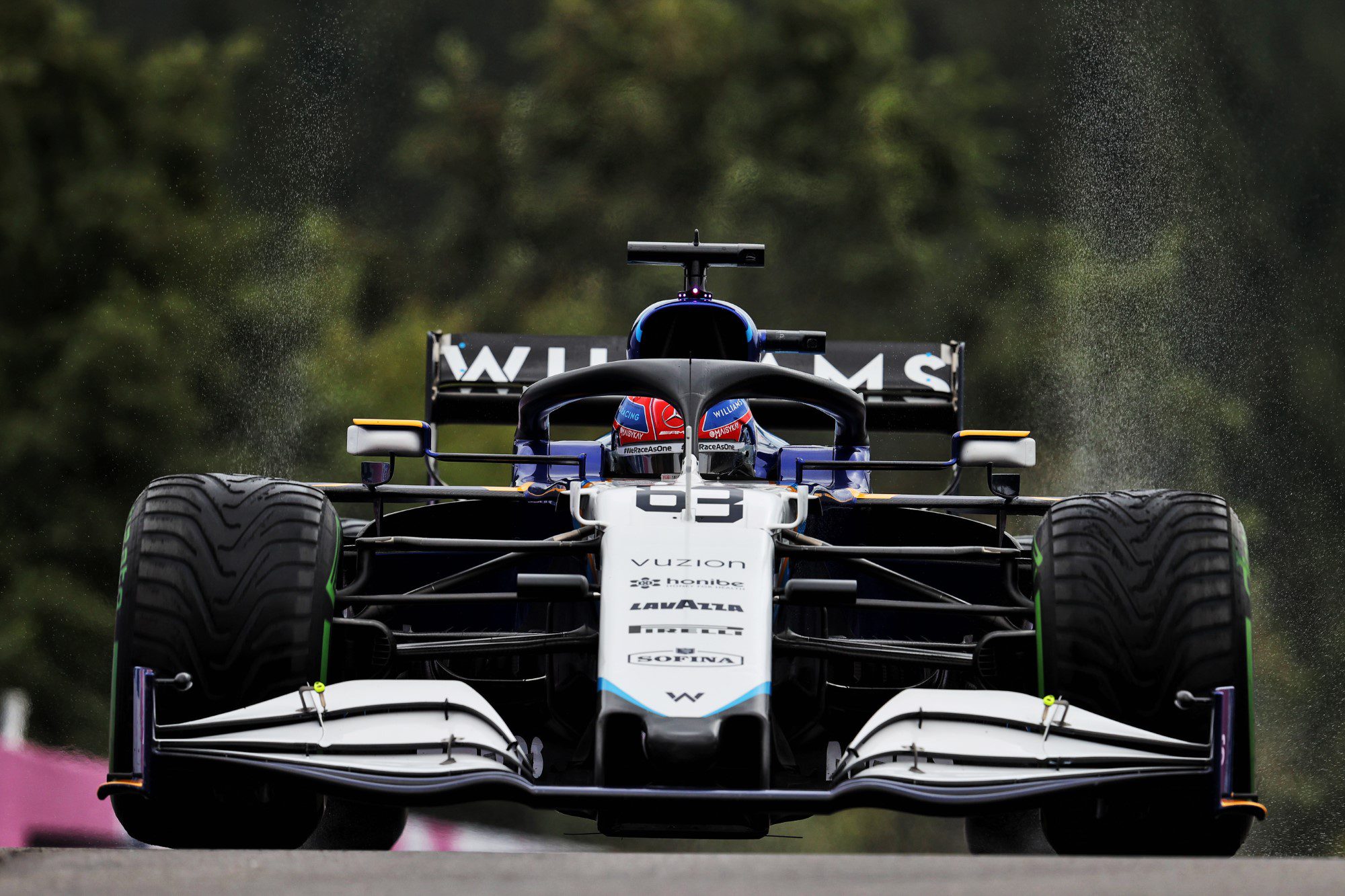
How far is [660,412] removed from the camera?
648 cm

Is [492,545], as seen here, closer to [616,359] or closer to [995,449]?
[995,449]

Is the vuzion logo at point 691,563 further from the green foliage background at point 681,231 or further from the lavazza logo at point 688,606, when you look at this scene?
the green foliage background at point 681,231

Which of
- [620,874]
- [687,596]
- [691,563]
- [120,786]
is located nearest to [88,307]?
[120,786]

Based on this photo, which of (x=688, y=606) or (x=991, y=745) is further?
(x=688, y=606)

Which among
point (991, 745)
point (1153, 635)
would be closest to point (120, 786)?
point (991, 745)

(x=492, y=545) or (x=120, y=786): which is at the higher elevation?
(x=492, y=545)

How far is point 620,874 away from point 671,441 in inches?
112

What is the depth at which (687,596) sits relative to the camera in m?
4.97

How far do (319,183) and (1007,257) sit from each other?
13.7 m

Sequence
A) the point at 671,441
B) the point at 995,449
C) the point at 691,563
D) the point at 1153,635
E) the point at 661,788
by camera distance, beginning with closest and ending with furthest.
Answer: the point at 661,788 < the point at 1153,635 < the point at 691,563 < the point at 995,449 < the point at 671,441

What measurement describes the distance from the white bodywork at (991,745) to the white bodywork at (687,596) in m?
0.36

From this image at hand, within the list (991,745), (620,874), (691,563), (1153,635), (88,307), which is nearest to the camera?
(620,874)

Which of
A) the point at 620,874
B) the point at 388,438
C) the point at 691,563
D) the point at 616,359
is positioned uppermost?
the point at 616,359

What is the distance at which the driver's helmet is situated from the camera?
6.45 metres
